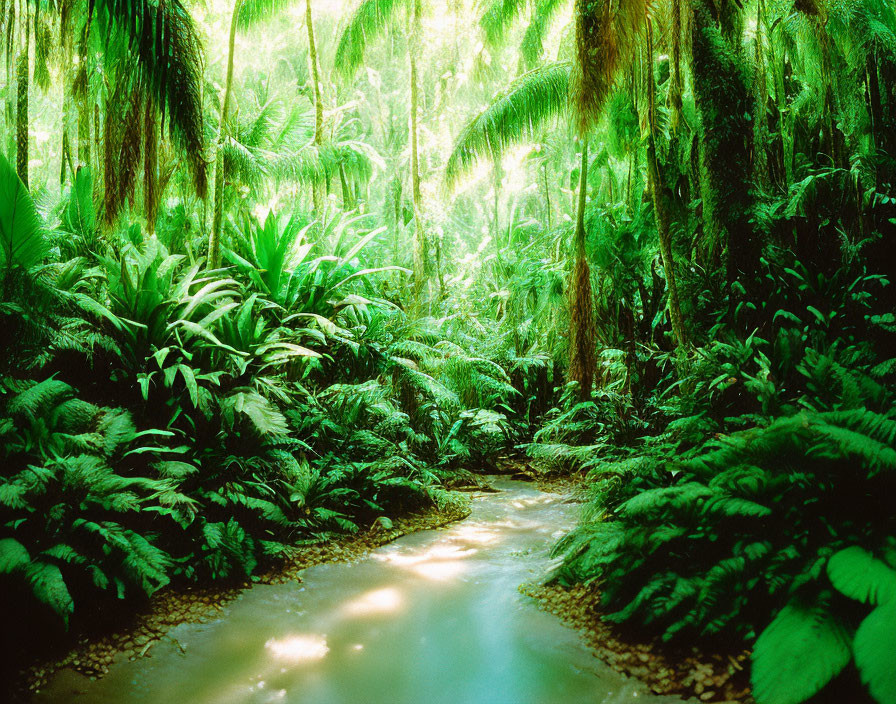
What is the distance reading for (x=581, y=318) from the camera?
23.6ft

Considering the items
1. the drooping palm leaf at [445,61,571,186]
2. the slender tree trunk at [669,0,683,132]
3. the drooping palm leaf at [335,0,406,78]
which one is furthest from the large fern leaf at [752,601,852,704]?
the drooping palm leaf at [335,0,406,78]

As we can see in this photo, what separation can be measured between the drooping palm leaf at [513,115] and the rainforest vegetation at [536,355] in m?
0.05

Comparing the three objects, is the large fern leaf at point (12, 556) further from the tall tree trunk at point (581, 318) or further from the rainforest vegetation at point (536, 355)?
the tall tree trunk at point (581, 318)

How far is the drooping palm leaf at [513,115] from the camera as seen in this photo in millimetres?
9039

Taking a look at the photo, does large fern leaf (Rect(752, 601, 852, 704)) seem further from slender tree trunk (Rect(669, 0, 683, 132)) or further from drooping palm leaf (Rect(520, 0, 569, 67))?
drooping palm leaf (Rect(520, 0, 569, 67))

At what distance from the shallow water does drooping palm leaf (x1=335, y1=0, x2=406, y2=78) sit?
9.63 m

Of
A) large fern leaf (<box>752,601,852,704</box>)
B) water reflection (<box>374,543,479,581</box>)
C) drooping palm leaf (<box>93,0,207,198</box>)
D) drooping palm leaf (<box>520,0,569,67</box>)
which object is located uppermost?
drooping palm leaf (<box>520,0,569,67</box>)

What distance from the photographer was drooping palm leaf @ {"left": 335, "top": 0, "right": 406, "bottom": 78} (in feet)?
34.3

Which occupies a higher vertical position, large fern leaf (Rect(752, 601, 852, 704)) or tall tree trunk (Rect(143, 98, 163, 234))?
tall tree trunk (Rect(143, 98, 163, 234))

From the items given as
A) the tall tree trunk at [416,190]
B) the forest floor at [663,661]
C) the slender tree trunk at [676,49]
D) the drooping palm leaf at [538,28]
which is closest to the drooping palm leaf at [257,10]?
the tall tree trunk at [416,190]

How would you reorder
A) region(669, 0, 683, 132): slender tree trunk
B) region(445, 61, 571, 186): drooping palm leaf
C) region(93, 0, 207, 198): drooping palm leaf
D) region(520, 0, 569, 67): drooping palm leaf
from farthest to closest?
Answer: region(520, 0, 569, 67): drooping palm leaf → region(445, 61, 571, 186): drooping palm leaf → region(669, 0, 683, 132): slender tree trunk → region(93, 0, 207, 198): drooping palm leaf

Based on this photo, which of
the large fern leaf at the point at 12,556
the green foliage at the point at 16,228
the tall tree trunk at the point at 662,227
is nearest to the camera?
the large fern leaf at the point at 12,556

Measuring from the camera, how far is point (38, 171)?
12430 mm

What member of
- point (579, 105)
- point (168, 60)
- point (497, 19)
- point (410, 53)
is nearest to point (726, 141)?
point (579, 105)
